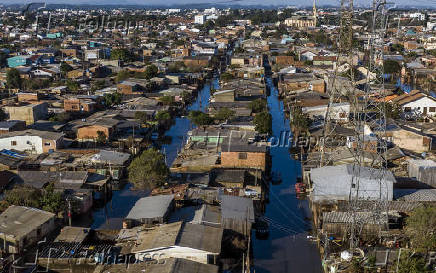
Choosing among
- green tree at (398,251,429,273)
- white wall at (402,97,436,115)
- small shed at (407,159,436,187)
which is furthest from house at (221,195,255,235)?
white wall at (402,97,436,115)

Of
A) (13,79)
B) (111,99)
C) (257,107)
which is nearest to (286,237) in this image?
(257,107)

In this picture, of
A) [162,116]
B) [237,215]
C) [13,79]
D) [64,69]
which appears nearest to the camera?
[237,215]

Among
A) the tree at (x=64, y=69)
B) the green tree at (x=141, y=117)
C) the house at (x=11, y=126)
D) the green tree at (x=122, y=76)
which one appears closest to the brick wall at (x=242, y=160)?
the green tree at (x=141, y=117)

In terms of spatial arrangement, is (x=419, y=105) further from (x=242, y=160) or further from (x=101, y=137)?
(x=101, y=137)

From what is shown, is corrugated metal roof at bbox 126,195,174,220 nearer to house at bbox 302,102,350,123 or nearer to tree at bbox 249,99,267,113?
house at bbox 302,102,350,123

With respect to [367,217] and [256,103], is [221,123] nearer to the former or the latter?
[256,103]

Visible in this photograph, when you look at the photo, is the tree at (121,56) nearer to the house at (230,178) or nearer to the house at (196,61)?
the house at (196,61)
